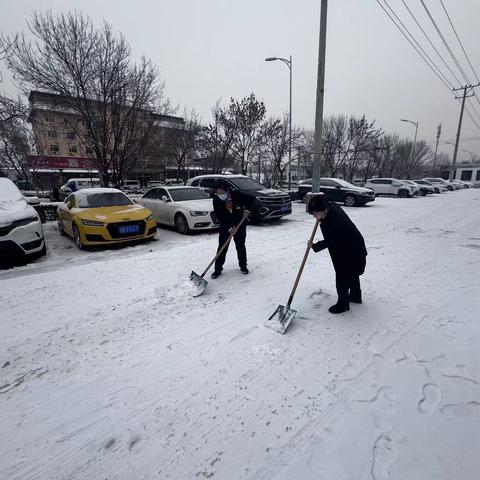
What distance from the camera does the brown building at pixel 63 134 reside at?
1043 cm

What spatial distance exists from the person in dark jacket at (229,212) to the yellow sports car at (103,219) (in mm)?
2950

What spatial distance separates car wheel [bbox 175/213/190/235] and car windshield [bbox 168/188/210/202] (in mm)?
660

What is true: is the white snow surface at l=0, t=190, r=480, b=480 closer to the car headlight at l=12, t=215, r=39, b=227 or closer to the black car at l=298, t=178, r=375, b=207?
the car headlight at l=12, t=215, r=39, b=227

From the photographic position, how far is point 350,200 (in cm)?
1388

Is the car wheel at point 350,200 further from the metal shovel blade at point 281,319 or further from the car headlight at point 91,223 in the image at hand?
the metal shovel blade at point 281,319

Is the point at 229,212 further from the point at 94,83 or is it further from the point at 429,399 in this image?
the point at 94,83

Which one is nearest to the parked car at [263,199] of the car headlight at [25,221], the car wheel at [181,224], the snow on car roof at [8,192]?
the car wheel at [181,224]

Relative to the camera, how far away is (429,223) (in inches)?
351

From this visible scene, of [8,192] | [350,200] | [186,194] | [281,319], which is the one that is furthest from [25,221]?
[350,200]

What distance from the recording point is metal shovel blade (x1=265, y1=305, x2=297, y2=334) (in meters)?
2.90

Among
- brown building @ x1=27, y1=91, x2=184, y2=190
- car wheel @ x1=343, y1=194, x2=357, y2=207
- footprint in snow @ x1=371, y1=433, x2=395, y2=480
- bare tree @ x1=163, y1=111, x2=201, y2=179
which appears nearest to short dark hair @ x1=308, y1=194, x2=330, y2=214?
footprint in snow @ x1=371, y1=433, x2=395, y2=480

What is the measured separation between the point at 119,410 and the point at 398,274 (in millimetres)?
4378

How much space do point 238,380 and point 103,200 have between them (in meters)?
6.38

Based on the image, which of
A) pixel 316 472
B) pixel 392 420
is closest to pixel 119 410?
pixel 316 472
